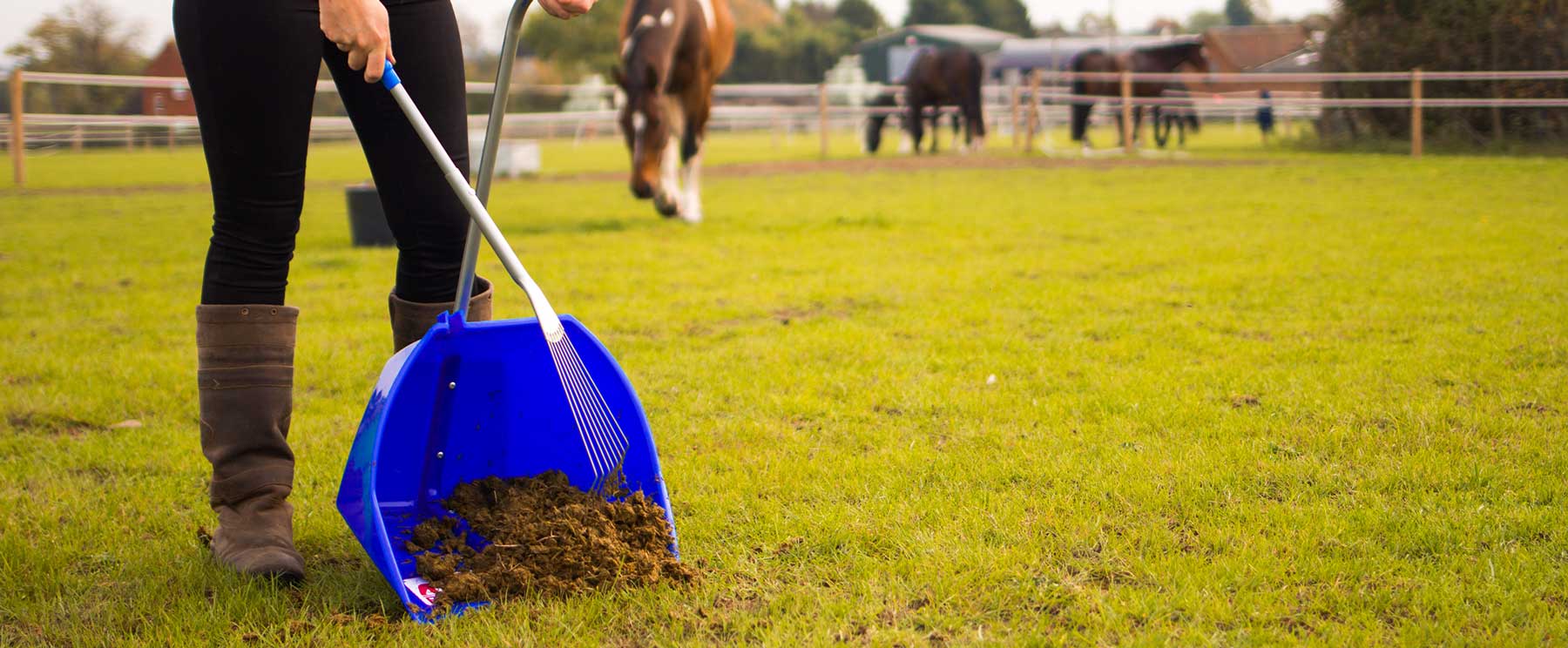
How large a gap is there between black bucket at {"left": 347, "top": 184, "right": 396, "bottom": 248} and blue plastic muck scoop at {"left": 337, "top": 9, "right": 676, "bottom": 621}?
5617 millimetres

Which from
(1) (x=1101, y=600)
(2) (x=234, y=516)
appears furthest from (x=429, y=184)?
(1) (x=1101, y=600)

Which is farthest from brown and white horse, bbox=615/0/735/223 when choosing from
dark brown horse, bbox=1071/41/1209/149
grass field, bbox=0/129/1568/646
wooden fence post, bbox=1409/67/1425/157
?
dark brown horse, bbox=1071/41/1209/149

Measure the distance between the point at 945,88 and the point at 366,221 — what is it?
50.5 ft

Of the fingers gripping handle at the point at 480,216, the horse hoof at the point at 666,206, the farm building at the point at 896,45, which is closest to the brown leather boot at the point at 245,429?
the fingers gripping handle at the point at 480,216

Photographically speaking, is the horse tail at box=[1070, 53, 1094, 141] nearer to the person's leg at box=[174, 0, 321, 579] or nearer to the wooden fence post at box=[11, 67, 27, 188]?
the wooden fence post at box=[11, 67, 27, 188]

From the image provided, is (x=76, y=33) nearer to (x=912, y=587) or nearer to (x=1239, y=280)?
(x=1239, y=280)

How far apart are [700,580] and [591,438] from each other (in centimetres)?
31

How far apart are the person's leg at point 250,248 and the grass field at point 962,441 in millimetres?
122

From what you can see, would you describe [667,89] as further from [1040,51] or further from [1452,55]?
[1040,51]

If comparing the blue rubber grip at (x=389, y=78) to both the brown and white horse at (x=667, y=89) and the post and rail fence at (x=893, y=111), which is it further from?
the post and rail fence at (x=893, y=111)

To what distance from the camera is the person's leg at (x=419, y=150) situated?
203 centimetres

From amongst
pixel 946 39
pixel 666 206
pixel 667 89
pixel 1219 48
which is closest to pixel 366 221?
pixel 666 206

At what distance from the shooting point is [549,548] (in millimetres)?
1938

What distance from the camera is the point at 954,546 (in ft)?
6.90
